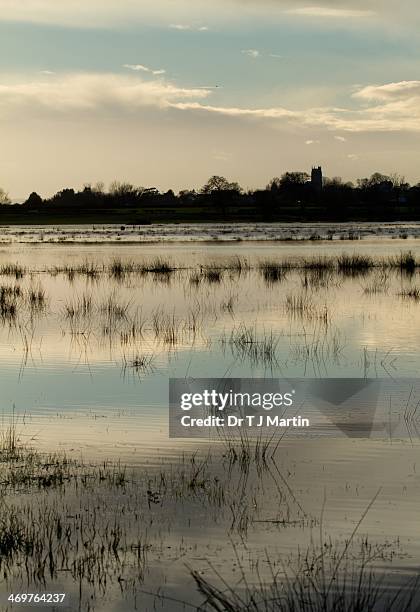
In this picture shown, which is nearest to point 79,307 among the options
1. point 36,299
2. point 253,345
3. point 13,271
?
point 36,299

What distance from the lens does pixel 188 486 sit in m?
8.81

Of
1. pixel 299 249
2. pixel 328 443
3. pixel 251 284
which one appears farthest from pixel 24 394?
pixel 299 249

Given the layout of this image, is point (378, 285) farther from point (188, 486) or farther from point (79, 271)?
point (188, 486)

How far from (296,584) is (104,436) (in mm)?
4616

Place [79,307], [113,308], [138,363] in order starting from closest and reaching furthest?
[138,363] < [113,308] < [79,307]

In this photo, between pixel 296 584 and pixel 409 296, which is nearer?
pixel 296 584

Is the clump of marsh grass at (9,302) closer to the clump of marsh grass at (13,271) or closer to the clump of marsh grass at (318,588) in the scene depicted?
the clump of marsh grass at (13,271)

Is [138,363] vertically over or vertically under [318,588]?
over

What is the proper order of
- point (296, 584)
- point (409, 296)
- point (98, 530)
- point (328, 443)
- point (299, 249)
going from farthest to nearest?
point (299, 249), point (409, 296), point (328, 443), point (98, 530), point (296, 584)

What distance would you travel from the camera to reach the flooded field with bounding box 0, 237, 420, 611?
671cm

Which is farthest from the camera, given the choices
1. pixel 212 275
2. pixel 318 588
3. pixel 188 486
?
pixel 212 275

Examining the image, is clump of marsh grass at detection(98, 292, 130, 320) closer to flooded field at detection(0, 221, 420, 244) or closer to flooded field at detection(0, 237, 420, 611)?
flooded field at detection(0, 237, 420, 611)

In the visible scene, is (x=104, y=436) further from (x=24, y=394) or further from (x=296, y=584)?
(x=296, y=584)

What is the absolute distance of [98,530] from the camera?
7.64 m
